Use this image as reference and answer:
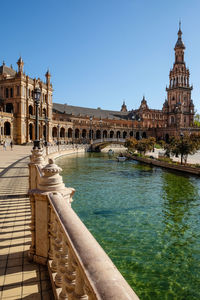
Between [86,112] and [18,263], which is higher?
[86,112]

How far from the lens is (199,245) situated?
911 cm

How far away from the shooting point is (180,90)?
101438 millimetres

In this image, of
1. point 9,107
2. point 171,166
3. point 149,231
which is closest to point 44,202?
point 149,231

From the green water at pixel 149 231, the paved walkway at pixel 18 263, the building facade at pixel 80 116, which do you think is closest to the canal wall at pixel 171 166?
the green water at pixel 149 231

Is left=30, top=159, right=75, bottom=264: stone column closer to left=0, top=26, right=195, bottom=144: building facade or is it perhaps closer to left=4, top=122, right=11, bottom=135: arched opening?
left=0, top=26, right=195, bottom=144: building facade

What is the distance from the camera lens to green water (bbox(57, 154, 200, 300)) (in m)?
6.80

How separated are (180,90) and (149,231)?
10215 cm

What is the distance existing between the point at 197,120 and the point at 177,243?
135 m

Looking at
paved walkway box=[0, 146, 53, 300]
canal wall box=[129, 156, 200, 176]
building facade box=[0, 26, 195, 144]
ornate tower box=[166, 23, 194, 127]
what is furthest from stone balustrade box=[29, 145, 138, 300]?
ornate tower box=[166, 23, 194, 127]

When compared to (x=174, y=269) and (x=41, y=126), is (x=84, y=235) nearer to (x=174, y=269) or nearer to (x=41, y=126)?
(x=174, y=269)

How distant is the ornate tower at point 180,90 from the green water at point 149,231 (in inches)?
3524

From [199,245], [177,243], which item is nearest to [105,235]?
[177,243]

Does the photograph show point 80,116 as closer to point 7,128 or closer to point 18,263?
point 7,128

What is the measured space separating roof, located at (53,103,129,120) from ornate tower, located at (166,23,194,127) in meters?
22.7
